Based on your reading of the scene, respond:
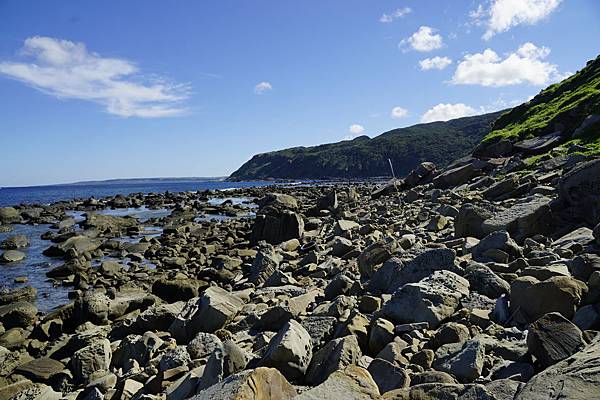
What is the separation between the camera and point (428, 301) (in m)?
5.10

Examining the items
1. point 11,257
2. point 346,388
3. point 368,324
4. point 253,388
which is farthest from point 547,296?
point 11,257

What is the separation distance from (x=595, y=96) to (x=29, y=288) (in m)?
31.2

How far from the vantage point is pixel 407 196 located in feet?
73.8

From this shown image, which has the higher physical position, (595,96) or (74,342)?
(595,96)

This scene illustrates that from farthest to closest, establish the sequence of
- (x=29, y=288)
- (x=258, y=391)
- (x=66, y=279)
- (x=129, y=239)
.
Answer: (x=129, y=239) → (x=66, y=279) → (x=29, y=288) → (x=258, y=391)

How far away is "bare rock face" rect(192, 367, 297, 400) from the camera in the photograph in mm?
3072

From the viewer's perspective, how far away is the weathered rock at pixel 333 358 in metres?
4.12

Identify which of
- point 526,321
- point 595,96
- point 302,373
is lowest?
point 302,373

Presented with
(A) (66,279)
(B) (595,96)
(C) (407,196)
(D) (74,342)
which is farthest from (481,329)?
(B) (595,96)

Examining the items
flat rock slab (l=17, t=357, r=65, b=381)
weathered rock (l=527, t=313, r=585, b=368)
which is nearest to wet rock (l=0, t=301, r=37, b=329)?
flat rock slab (l=17, t=357, r=65, b=381)

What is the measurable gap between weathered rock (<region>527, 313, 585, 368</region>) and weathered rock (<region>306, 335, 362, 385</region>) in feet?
5.26

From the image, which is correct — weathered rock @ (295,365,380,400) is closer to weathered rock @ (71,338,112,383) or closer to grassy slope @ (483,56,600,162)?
weathered rock @ (71,338,112,383)

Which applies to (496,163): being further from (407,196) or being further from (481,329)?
(481,329)

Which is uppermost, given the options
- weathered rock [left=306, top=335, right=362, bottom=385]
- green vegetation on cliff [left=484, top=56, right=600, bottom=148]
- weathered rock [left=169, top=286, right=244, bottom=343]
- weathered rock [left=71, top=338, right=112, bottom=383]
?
green vegetation on cliff [left=484, top=56, right=600, bottom=148]
